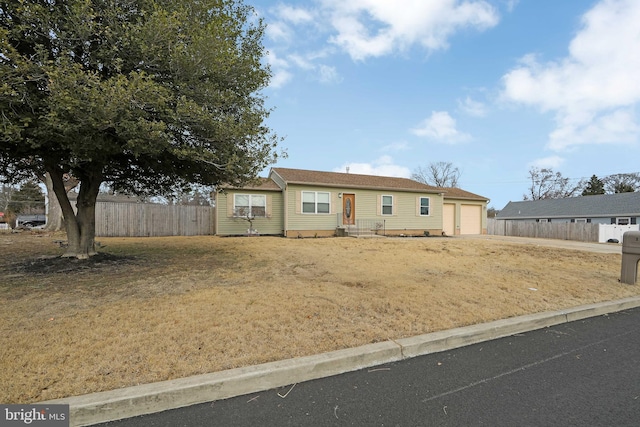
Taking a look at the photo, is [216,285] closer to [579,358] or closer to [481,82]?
[579,358]

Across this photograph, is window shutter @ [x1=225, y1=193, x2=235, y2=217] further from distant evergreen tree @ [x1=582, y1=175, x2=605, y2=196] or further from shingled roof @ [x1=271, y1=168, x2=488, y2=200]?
distant evergreen tree @ [x1=582, y1=175, x2=605, y2=196]

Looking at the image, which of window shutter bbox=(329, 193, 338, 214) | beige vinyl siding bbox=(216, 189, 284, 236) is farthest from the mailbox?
beige vinyl siding bbox=(216, 189, 284, 236)

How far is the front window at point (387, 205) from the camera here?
1841cm

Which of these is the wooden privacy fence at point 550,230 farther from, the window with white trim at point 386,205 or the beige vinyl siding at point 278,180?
the beige vinyl siding at point 278,180

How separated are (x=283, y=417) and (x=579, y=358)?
128 inches

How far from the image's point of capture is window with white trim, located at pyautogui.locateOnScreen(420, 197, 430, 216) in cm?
1973

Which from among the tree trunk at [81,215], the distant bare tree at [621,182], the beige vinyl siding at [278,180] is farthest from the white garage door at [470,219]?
the distant bare tree at [621,182]

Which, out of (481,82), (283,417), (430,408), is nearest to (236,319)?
(283,417)

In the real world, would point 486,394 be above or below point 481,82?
below

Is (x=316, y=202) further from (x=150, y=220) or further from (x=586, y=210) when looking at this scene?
(x=586, y=210)

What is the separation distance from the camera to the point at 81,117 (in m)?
4.87

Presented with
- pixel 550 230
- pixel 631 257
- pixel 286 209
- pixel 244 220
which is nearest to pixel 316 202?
pixel 286 209

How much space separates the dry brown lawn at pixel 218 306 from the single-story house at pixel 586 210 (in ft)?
82.1

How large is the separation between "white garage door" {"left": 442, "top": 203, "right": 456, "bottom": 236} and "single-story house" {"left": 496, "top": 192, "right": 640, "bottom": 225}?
16.2m
